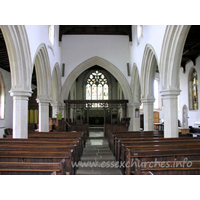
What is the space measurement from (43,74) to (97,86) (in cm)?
1212

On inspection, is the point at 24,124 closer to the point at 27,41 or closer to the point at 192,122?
the point at 27,41

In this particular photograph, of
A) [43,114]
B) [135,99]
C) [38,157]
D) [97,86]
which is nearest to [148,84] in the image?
[135,99]

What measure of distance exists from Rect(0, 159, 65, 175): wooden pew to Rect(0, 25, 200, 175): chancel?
0.5 inches

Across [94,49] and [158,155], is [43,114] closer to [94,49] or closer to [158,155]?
[94,49]

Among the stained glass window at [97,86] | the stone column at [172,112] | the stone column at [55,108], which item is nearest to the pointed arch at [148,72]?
the stone column at [172,112]

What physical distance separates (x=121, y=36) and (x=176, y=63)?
321 inches

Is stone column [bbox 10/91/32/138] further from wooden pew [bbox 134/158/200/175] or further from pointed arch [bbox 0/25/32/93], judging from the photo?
wooden pew [bbox 134/158/200/175]

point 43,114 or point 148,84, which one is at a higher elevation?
point 148,84

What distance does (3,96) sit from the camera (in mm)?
13211

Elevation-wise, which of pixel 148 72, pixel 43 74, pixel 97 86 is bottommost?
pixel 43 74

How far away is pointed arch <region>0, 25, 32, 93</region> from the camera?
21.5 feet

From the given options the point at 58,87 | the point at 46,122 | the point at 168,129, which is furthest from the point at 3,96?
the point at 168,129

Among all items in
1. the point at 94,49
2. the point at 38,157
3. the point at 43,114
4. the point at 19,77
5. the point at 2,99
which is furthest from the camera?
the point at 94,49

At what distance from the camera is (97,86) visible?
73.4 ft
